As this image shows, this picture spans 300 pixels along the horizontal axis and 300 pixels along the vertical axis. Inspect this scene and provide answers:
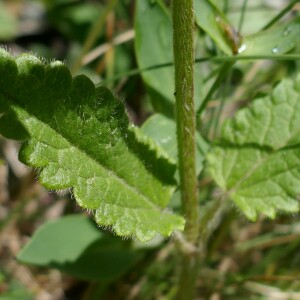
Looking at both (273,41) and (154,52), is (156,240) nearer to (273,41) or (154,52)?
(154,52)

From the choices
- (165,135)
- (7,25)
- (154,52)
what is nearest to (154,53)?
(154,52)

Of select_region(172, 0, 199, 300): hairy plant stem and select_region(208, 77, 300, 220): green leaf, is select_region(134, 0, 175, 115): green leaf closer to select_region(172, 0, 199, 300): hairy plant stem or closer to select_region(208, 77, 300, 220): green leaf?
select_region(208, 77, 300, 220): green leaf

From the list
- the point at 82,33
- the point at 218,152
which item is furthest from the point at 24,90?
the point at 82,33

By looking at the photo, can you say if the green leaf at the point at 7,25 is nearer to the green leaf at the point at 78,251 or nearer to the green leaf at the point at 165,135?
the green leaf at the point at 78,251

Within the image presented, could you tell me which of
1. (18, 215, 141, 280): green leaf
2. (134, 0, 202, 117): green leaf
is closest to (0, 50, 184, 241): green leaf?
(134, 0, 202, 117): green leaf

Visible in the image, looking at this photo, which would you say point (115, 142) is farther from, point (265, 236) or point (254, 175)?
point (265, 236)
